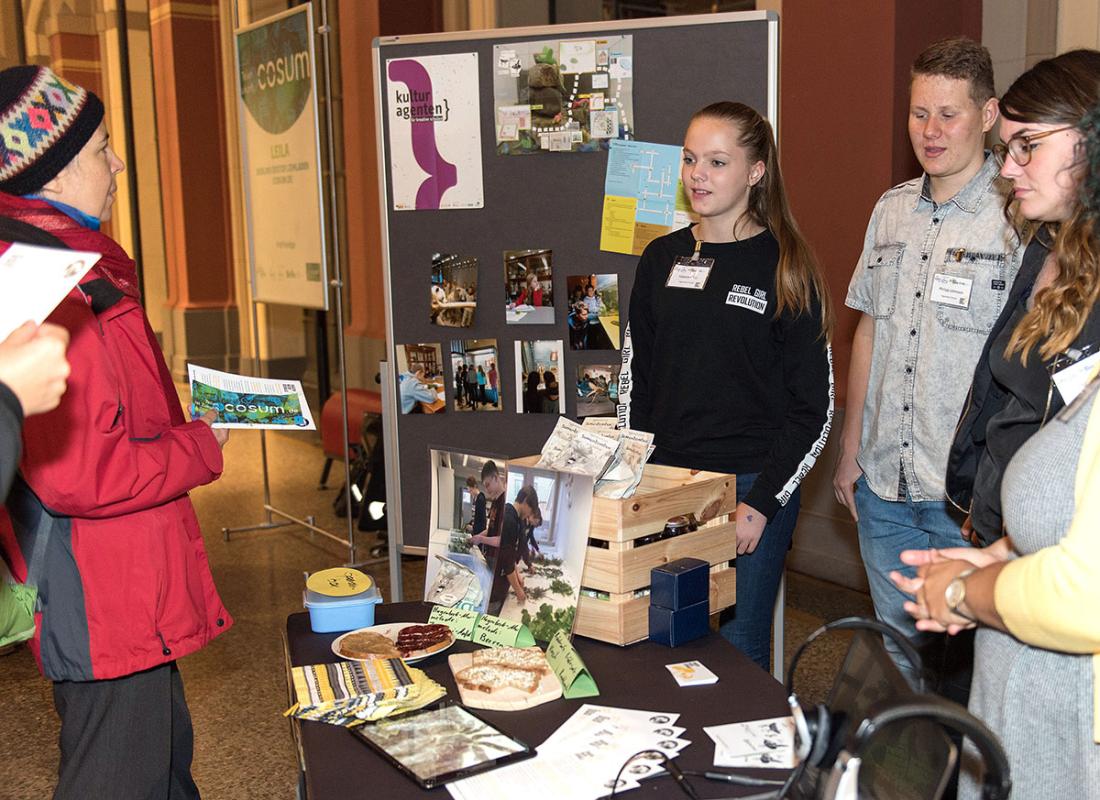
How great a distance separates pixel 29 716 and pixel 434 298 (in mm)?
1896

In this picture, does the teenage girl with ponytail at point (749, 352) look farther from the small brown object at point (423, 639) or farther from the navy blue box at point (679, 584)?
the small brown object at point (423, 639)

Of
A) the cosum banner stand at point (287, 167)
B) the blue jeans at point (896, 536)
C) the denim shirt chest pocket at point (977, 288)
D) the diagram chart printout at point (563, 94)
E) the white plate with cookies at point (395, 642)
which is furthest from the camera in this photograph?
the cosum banner stand at point (287, 167)

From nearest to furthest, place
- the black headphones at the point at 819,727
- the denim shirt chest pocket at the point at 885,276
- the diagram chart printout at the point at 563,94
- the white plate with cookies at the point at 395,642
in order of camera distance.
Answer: the black headphones at the point at 819,727 → the white plate with cookies at the point at 395,642 → the denim shirt chest pocket at the point at 885,276 → the diagram chart printout at the point at 563,94

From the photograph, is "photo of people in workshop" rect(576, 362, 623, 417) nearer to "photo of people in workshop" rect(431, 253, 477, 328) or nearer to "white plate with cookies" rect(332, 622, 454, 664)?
"photo of people in workshop" rect(431, 253, 477, 328)

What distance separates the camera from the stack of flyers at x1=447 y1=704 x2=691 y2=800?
1314 millimetres

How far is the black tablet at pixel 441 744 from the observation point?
135cm

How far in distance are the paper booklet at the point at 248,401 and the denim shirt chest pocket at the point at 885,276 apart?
1.34m

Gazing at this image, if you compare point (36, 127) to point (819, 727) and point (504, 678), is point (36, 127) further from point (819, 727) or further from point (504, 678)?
point (819, 727)

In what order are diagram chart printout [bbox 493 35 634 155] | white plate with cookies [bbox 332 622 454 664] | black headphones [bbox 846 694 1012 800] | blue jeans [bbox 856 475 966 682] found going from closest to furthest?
black headphones [bbox 846 694 1012 800]
white plate with cookies [bbox 332 622 454 664]
blue jeans [bbox 856 475 966 682]
diagram chart printout [bbox 493 35 634 155]

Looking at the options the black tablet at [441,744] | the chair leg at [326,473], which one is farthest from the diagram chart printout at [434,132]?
the chair leg at [326,473]

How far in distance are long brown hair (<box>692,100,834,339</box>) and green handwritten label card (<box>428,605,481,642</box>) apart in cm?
94

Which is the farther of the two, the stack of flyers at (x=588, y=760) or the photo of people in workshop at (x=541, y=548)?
the photo of people in workshop at (x=541, y=548)

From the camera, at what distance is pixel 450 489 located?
1979 mm

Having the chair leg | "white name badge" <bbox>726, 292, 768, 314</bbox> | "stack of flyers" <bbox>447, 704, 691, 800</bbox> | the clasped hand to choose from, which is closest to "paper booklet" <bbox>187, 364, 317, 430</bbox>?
"stack of flyers" <bbox>447, 704, 691, 800</bbox>
